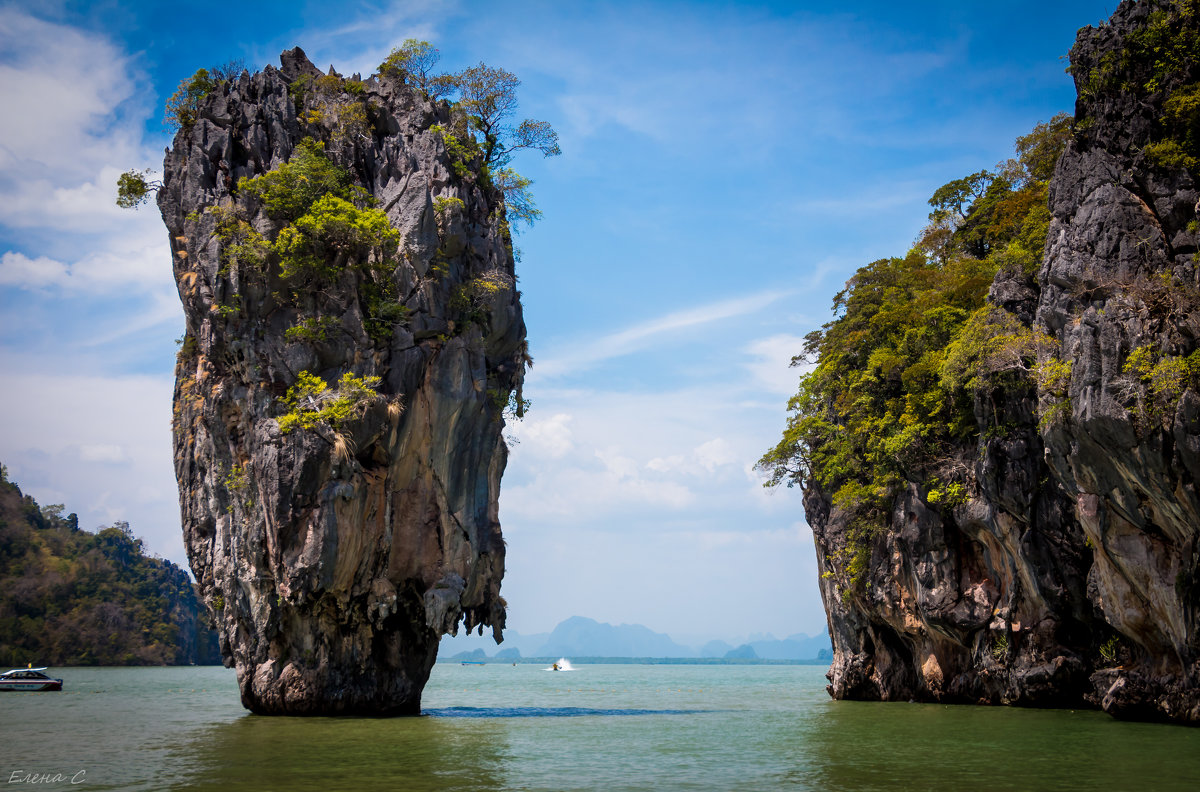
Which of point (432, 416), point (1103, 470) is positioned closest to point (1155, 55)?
point (1103, 470)

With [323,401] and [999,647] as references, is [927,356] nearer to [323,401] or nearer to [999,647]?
[999,647]

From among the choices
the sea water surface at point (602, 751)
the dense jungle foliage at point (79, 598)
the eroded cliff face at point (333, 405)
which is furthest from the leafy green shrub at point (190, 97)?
the dense jungle foliage at point (79, 598)

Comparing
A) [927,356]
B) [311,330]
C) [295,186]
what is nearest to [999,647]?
[927,356]

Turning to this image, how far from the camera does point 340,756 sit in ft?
53.8

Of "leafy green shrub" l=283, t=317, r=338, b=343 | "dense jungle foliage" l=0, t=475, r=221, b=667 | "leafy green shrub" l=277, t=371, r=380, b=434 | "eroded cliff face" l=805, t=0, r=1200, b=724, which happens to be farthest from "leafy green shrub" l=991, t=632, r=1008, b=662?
"dense jungle foliage" l=0, t=475, r=221, b=667

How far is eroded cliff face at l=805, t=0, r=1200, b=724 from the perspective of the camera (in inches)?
679

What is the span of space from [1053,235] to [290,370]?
71.1 feet

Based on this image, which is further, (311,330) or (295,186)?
(295,186)

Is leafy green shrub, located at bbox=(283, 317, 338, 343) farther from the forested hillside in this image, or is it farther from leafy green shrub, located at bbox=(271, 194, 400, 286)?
the forested hillside

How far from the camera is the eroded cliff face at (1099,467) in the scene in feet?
56.6

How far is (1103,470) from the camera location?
18359 millimetres

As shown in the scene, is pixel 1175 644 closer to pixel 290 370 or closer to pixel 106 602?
pixel 290 370

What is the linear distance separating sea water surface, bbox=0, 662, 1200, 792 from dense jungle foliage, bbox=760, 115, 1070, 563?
8.23 metres

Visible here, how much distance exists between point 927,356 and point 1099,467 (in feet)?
31.2
